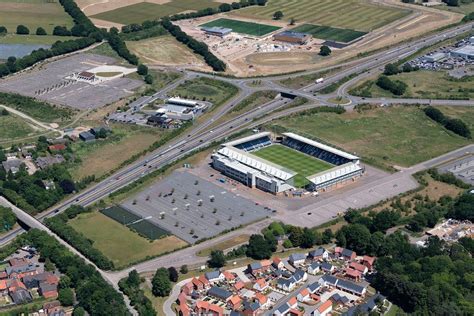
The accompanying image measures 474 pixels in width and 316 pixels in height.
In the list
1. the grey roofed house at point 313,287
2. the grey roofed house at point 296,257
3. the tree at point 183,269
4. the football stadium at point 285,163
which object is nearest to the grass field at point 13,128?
the football stadium at point 285,163

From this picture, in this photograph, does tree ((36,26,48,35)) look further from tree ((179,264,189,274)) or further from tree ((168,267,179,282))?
tree ((168,267,179,282))

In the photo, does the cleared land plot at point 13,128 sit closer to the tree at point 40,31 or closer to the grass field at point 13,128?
the grass field at point 13,128

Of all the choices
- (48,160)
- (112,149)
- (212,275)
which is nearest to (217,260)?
(212,275)

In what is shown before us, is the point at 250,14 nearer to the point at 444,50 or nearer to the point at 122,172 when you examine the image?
the point at 444,50

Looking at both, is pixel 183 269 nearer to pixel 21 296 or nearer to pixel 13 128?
pixel 21 296

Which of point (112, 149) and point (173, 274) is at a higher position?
point (112, 149)

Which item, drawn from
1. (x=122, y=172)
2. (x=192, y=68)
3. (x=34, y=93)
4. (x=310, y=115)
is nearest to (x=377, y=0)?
(x=192, y=68)
